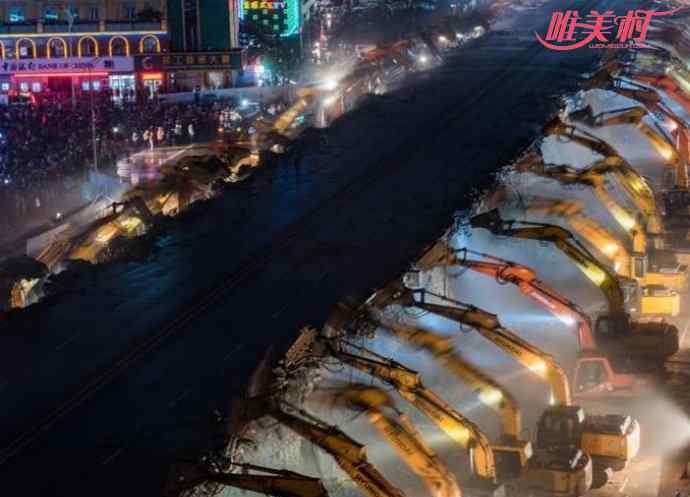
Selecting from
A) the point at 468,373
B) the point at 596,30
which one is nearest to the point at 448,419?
the point at 468,373

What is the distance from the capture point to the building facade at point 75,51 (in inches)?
2559

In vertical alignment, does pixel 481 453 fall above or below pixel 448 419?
below

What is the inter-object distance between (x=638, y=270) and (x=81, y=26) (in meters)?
41.5

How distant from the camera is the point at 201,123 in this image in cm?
5241

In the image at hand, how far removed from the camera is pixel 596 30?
61094 millimetres

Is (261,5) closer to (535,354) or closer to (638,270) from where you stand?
(638,270)

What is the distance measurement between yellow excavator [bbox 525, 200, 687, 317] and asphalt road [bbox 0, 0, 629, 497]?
9.37 ft

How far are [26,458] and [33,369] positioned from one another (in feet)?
11.6

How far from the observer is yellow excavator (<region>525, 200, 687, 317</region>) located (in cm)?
3084

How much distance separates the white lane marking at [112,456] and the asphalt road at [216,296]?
0.18 feet

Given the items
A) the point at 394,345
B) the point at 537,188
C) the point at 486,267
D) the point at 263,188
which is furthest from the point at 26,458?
the point at 537,188

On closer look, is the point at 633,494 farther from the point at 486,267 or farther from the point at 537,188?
the point at 537,188

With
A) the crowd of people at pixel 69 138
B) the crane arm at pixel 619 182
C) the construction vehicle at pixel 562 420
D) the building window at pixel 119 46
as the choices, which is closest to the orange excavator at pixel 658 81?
the crane arm at pixel 619 182

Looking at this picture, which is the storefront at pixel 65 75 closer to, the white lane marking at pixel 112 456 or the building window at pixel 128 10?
the building window at pixel 128 10
